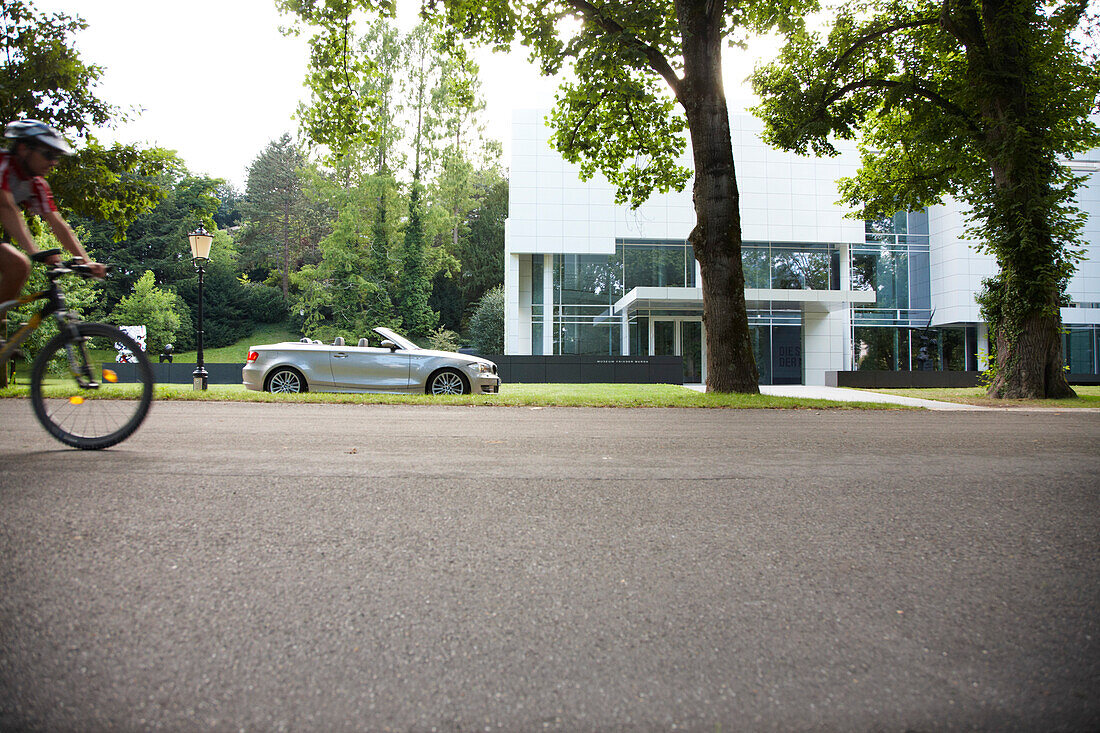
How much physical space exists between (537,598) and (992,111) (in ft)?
64.5

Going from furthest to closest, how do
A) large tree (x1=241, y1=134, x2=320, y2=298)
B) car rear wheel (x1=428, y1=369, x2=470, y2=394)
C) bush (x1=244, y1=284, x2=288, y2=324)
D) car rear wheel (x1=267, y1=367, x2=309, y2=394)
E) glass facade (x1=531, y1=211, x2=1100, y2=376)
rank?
large tree (x1=241, y1=134, x2=320, y2=298), bush (x1=244, y1=284, x2=288, y2=324), glass facade (x1=531, y1=211, x2=1100, y2=376), car rear wheel (x1=428, y1=369, x2=470, y2=394), car rear wheel (x1=267, y1=367, x2=309, y2=394)

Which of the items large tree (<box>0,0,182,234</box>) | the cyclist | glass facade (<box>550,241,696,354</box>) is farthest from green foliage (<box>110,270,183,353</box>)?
the cyclist

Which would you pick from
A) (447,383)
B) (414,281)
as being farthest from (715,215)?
(414,281)

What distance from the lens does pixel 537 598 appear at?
80.4 inches

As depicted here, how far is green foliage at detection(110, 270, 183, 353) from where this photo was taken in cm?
5047

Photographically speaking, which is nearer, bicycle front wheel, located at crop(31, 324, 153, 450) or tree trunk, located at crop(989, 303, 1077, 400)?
bicycle front wheel, located at crop(31, 324, 153, 450)

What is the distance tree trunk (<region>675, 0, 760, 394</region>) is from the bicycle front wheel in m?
10.9

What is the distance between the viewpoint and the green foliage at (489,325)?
42656 mm

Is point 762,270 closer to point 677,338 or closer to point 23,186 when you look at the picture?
point 677,338

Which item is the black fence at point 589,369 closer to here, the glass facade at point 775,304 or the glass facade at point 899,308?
the glass facade at point 775,304

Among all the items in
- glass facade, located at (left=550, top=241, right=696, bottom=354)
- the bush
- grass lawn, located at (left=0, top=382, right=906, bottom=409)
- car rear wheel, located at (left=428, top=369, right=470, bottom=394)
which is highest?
the bush

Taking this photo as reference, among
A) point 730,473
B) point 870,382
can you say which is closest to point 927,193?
point 870,382

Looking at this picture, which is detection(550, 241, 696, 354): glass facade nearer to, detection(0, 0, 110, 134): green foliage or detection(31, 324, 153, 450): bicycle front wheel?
detection(0, 0, 110, 134): green foliage

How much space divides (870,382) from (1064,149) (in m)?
13.5
